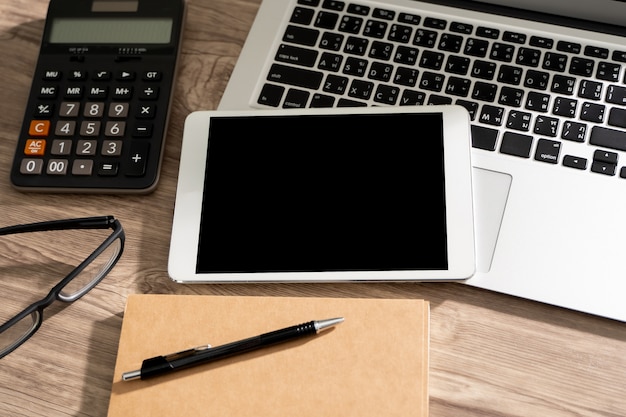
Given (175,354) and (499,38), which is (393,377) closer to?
(175,354)

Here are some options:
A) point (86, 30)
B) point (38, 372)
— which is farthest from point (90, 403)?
point (86, 30)

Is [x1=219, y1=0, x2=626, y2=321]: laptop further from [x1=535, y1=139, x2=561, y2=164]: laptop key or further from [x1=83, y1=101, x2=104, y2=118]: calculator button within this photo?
[x1=83, y1=101, x2=104, y2=118]: calculator button

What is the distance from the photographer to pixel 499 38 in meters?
0.72

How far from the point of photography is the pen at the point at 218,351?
609 mm

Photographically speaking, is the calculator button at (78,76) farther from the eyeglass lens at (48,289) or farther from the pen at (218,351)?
the pen at (218,351)

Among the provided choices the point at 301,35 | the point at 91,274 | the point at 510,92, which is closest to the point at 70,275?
the point at 91,274

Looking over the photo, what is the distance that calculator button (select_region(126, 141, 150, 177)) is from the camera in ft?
2.27

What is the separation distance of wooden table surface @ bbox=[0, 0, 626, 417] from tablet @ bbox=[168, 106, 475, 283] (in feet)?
0.09

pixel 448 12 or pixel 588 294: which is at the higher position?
pixel 448 12

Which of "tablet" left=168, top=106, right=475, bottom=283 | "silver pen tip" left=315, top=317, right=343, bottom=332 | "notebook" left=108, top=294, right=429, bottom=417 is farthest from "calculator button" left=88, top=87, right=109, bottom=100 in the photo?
"silver pen tip" left=315, top=317, right=343, bottom=332

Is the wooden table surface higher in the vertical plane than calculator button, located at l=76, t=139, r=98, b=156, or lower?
lower

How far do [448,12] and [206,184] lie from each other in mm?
321

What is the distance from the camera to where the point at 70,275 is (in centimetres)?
64

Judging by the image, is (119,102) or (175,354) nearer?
(175,354)
